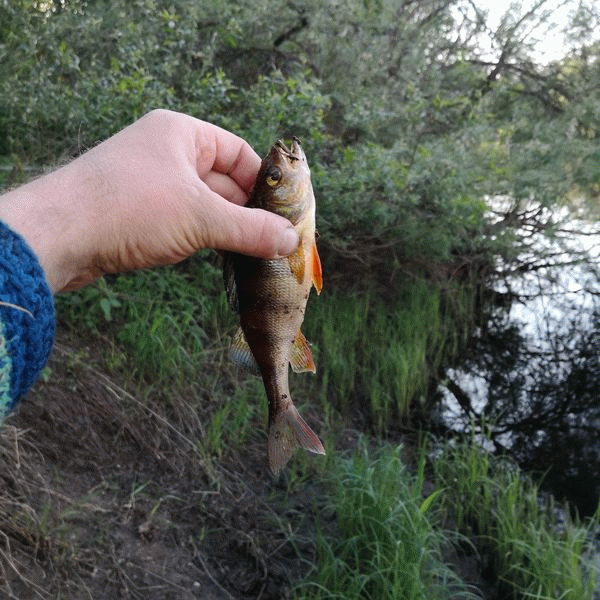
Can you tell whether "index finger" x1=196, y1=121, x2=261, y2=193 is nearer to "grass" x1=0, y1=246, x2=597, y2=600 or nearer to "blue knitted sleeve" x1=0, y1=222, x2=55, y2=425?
"blue knitted sleeve" x1=0, y1=222, x2=55, y2=425

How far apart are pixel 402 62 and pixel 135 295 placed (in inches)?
142

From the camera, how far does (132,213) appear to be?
6.27 feet

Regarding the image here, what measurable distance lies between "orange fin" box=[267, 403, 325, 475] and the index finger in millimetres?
790

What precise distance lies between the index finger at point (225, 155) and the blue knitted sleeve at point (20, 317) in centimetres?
78

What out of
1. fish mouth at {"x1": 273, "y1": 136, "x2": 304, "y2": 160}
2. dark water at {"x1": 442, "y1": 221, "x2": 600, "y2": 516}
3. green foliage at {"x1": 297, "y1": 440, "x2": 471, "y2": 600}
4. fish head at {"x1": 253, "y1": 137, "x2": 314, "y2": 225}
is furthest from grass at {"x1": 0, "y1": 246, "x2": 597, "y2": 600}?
fish mouth at {"x1": 273, "y1": 136, "x2": 304, "y2": 160}

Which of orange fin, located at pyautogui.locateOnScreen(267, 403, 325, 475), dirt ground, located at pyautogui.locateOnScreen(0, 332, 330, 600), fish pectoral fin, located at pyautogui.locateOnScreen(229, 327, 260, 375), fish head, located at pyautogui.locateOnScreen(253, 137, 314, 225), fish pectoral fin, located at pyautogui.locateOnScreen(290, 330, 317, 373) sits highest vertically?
fish head, located at pyautogui.locateOnScreen(253, 137, 314, 225)

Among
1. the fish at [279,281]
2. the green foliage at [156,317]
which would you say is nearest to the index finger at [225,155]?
the fish at [279,281]

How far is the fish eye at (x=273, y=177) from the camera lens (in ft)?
6.19

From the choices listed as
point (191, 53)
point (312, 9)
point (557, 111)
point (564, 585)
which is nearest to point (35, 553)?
point (564, 585)

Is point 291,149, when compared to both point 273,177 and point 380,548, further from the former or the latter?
point 380,548

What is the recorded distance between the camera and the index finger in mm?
2180

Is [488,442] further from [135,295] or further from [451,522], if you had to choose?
[135,295]

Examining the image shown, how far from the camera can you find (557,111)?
26.9ft

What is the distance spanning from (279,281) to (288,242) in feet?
0.39
